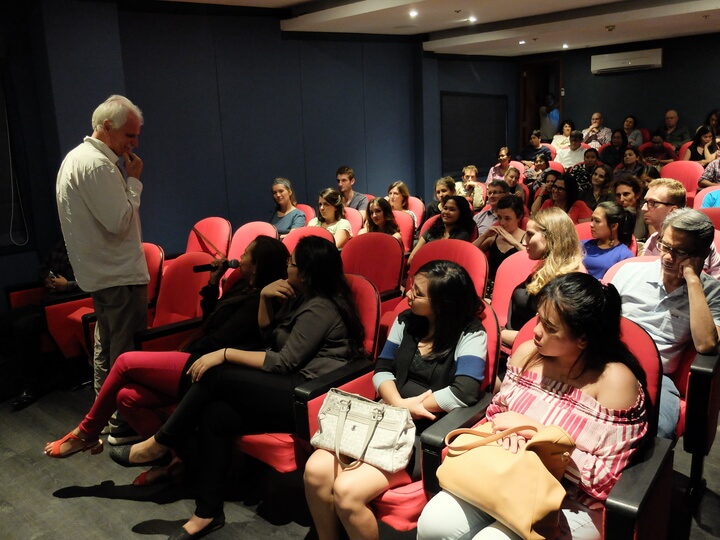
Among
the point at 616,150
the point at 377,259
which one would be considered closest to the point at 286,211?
the point at 377,259

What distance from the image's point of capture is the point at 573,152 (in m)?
9.07

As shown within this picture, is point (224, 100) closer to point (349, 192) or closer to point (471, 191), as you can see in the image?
point (349, 192)

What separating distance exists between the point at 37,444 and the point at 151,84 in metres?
3.71

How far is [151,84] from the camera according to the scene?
19.1ft

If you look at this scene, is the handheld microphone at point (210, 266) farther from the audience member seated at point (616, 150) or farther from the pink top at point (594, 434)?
the audience member seated at point (616, 150)

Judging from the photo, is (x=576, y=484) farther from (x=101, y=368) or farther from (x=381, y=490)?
(x=101, y=368)

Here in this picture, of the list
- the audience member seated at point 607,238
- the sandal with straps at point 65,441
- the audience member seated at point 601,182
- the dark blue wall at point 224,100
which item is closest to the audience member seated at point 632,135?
the dark blue wall at point 224,100

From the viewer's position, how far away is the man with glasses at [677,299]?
2176 millimetres

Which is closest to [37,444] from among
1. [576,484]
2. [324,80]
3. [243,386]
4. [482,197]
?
[243,386]

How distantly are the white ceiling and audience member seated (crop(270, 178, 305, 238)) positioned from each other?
1.97 metres

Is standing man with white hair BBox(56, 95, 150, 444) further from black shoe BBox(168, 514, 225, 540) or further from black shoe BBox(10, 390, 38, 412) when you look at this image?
black shoe BBox(10, 390, 38, 412)

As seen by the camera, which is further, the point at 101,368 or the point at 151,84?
the point at 151,84

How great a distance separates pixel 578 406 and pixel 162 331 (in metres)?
2.00

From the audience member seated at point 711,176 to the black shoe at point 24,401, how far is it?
214 inches
